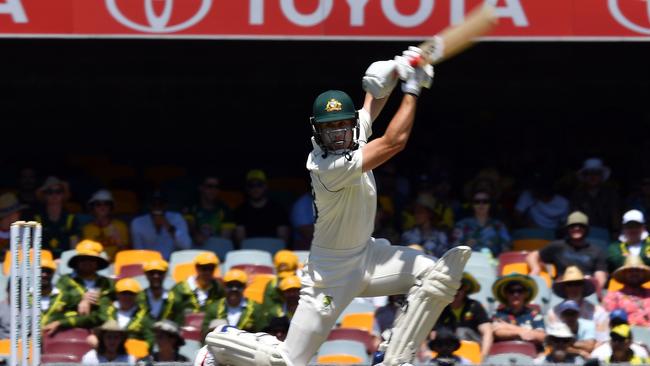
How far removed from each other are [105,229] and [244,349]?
4.70 meters

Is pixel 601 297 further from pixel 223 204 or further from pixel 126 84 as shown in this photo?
pixel 126 84

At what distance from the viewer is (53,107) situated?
16.1 metres

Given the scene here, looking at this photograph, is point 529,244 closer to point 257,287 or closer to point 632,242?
point 632,242

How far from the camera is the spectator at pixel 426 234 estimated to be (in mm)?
11539

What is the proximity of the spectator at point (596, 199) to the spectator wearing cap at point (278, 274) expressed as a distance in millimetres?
2699

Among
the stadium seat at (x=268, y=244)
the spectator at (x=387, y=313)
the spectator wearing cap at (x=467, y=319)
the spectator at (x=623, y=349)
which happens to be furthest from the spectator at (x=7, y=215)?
the spectator at (x=623, y=349)

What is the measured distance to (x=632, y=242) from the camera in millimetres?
11195

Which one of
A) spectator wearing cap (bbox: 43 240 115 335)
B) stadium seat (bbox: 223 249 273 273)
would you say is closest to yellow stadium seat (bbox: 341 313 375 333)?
stadium seat (bbox: 223 249 273 273)

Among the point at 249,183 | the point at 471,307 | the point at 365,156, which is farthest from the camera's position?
the point at 249,183

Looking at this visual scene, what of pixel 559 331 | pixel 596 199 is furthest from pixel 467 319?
pixel 596 199

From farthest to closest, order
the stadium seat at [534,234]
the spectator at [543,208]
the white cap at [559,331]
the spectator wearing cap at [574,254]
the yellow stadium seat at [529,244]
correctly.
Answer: the spectator at [543,208] < the stadium seat at [534,234] < the yellow stadium seat at [529,244] < the spectator wearing cap at [574,254] < the white cap at [559,331]

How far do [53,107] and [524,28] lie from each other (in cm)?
649

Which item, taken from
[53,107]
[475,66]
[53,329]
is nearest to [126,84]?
[53,107]

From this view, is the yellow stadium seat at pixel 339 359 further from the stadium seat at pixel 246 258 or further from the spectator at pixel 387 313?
the stadium seat at pixel 246 258
